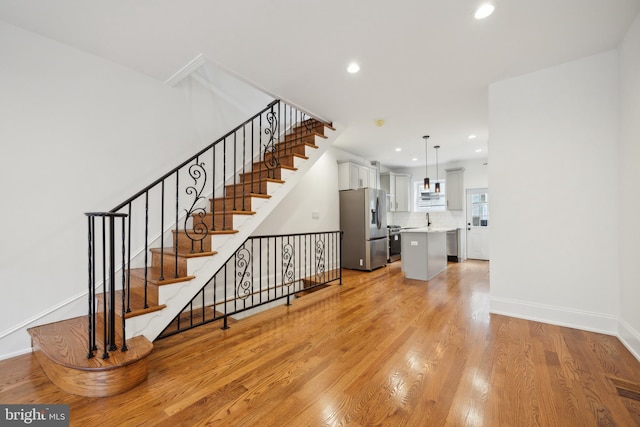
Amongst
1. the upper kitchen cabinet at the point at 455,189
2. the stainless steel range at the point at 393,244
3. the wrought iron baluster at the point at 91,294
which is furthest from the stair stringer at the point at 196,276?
the upper kitchen cabinet at the point at 455,189

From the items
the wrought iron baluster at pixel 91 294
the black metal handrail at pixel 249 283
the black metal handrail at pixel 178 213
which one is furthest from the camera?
the black metal handrail at pixel 249 283

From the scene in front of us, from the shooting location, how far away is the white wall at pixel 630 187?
2.21 meters

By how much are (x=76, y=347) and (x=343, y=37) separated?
133 inches

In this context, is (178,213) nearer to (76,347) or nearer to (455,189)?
(76,347)

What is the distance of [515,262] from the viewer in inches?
122

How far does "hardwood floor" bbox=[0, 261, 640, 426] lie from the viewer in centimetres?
154

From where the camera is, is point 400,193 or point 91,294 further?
point 400,193

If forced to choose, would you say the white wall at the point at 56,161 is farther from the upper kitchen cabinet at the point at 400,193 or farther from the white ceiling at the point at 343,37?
the upper kitchen cabinet at the point at 400,193

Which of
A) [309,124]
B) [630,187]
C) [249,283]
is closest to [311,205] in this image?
[309,124]

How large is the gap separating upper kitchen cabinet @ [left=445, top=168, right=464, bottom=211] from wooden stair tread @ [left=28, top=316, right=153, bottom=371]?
7584mm

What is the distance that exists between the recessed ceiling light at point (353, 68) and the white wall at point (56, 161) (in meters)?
2.35

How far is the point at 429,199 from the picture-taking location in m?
8.21

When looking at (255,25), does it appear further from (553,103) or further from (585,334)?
(585,334)

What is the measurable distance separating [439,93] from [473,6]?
1.50 meters
